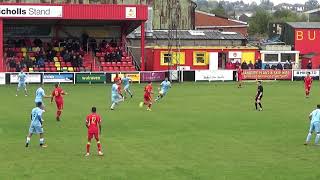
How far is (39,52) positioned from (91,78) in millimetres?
8121

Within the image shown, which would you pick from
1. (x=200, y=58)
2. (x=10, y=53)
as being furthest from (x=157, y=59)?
(x=10, y=53)

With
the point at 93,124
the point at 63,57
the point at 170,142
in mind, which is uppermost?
the point at 63,57

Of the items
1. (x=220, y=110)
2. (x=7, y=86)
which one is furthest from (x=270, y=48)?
(x=220, y=110)

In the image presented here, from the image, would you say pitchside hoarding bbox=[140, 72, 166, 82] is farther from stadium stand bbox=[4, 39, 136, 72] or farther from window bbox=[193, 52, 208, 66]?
window bbox=[193, 52, 208, 66]

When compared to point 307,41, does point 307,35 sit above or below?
above

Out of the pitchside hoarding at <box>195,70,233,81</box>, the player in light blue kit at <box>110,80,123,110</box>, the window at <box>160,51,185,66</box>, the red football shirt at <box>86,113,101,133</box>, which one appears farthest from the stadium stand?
the red football shirt at <box>86,113,101,133</box>

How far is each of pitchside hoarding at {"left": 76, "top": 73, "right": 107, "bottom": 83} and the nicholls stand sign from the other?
7.25 metres

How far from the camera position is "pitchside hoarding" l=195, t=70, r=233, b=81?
65562 mm

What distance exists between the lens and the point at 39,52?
220ft

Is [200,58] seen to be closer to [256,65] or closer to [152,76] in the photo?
[256,65]

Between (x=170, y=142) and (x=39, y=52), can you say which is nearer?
(x=170, y=142)

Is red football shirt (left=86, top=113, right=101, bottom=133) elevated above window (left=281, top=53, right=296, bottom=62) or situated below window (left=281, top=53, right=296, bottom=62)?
below

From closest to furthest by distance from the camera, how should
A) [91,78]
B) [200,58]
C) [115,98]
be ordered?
1. [115,98]
2. [91,78]
3. [200,58]

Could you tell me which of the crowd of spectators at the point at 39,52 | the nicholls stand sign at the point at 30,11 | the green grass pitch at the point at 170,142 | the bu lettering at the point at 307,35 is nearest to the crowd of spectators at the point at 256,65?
the bu lettering at the point at 307,35
